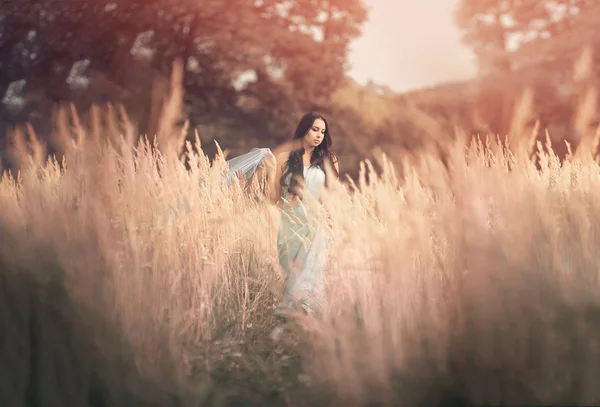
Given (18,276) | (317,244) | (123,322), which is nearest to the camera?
(123,322)

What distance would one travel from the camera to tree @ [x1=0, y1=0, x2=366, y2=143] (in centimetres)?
1316

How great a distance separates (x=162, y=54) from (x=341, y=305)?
1141 cm

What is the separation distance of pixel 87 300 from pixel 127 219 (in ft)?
1.88

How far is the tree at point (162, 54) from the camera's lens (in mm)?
13156

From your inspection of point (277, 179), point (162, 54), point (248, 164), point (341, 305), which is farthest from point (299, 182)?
point (162, 54)

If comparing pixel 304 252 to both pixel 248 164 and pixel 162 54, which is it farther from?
pixel 162 54

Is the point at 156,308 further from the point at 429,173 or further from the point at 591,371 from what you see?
the point at 591,371

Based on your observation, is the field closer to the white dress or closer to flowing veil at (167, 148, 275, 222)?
the white dress

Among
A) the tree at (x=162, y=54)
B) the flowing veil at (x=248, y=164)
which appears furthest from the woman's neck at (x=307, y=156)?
the tree at (x=162, y=54)

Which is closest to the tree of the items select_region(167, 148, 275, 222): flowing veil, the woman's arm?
select_region(167, 148, 275, 222): flowing veil

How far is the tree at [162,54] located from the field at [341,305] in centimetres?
962

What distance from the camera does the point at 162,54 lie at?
44.8 feet

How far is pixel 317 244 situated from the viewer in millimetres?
4586

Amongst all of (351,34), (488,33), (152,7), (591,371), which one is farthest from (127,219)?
(488,33)
